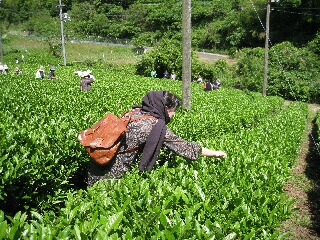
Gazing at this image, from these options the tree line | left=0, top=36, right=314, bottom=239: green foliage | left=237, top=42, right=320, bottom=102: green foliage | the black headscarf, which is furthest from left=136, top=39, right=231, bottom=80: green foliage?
the black headscarf

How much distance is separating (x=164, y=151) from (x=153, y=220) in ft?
7.14

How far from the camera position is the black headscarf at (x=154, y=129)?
3217mm

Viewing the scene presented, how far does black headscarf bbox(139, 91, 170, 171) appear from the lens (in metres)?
3.22

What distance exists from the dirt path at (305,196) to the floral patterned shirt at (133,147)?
1.35m

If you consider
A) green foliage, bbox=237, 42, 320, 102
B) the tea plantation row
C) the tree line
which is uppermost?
the tree line

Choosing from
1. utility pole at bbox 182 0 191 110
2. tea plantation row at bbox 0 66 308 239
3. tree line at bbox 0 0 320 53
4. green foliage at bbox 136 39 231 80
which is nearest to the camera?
tea plantation row at bbox 0 66 308 239

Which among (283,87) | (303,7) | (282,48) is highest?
(303,7)

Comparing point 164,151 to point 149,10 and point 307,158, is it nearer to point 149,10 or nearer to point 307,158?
point 307,158

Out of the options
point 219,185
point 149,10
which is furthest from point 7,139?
point 149,10

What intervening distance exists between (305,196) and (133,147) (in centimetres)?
573

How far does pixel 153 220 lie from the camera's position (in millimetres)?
2336

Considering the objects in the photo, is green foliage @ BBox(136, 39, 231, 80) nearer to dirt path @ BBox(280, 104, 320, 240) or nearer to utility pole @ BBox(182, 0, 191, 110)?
dirt path @ BBox(280, 104, 320, 240)

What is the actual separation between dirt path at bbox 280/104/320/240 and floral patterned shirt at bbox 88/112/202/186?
135 centimetres

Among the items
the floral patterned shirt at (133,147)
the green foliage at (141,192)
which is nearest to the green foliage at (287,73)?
the green foliage at (141,192)
